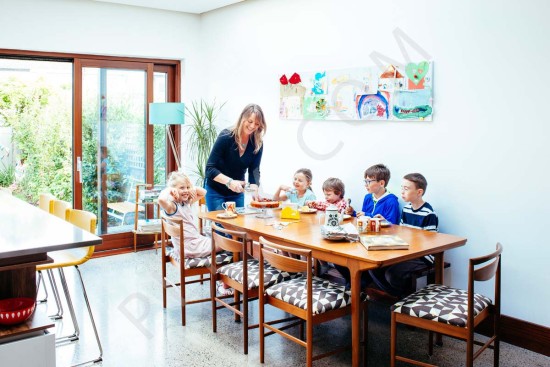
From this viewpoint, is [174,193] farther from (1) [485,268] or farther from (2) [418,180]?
(1) [485,268]

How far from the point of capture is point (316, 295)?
3.17m

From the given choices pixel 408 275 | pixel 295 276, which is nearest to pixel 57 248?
pixel 295 276

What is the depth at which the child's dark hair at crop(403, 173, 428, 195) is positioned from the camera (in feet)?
12.8

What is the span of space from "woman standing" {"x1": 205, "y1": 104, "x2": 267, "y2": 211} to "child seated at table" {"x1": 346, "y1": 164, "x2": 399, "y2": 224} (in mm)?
914

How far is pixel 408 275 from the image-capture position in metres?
3.71

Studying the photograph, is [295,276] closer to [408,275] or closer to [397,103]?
[408,275]

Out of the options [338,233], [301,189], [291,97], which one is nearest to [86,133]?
[291,97]

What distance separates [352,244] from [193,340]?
1.31 metres

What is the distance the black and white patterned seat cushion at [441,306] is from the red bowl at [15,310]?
185cm

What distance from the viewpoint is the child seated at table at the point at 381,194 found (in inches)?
162

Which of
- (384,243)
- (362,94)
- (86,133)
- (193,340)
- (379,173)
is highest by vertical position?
(362,94)

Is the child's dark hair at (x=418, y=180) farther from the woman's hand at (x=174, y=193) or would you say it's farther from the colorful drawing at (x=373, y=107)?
the woman's hand at (x=174, y=193)

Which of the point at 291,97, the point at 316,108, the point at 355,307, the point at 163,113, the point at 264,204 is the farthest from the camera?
Result: the point at 163,113

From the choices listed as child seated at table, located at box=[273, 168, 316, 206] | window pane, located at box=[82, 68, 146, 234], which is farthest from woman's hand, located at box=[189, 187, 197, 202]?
window pane, located at box=[82, 68, 146, 234]
